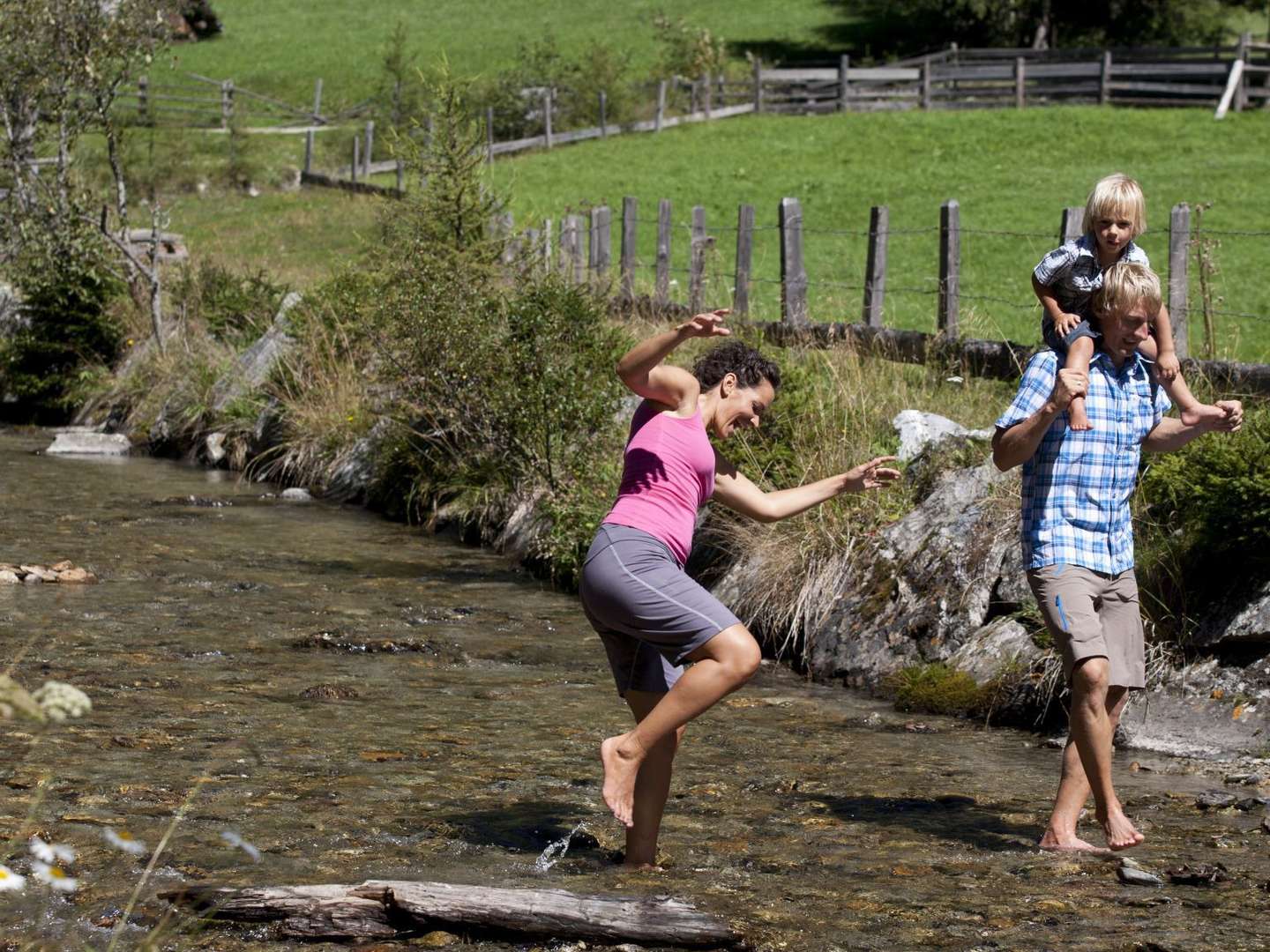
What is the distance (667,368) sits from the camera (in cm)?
545

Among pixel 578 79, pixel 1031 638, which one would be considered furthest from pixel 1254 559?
pixel 578 79

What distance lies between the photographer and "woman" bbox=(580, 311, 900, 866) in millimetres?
5312

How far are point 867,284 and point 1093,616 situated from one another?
31.4ft

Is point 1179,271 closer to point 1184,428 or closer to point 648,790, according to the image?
point 1184,428

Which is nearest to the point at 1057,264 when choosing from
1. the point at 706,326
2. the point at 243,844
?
the point at 706,326

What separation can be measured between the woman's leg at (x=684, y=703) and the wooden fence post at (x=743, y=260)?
467 inches

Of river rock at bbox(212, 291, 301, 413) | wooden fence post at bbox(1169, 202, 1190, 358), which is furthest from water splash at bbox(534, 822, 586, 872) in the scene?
river rock at bbox(212, 291, 301, 413)

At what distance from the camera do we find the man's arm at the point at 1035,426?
5613 mm

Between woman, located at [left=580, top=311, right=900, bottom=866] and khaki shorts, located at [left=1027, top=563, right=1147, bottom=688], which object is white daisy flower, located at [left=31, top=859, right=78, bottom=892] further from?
khaki shorts, located at [left=1027, top=563, right=1147, bottom=688]

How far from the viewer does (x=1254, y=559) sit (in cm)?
785

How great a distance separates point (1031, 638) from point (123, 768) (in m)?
4.43

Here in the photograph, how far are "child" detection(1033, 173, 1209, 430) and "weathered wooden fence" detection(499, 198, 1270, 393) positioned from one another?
11.7 feet

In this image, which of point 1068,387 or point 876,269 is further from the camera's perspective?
point 876,269

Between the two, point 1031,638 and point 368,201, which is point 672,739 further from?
point 368,201
